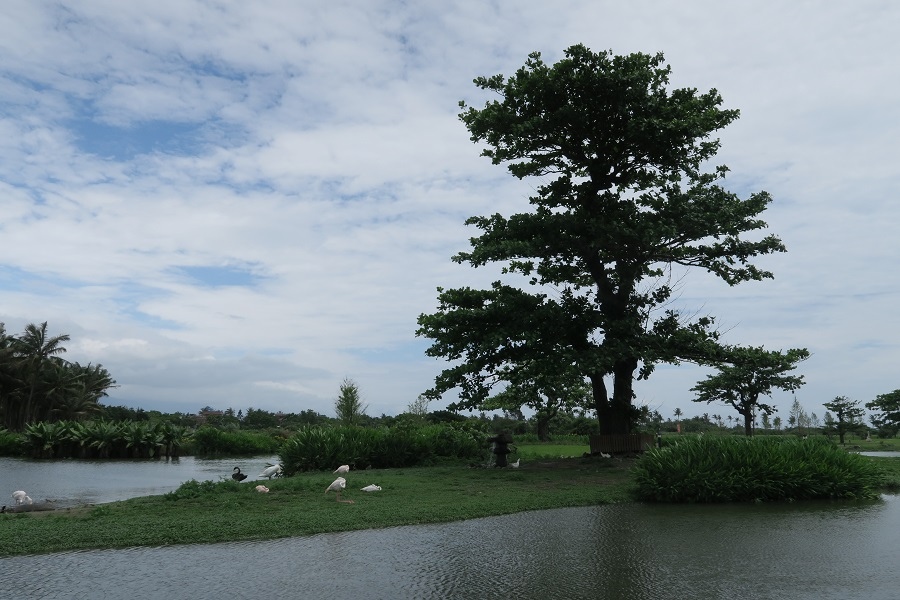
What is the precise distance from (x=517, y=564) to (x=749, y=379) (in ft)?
79.4

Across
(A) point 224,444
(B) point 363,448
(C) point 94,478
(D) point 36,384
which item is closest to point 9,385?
(D) point 36,384

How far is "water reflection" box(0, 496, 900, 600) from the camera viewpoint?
534 centimetres

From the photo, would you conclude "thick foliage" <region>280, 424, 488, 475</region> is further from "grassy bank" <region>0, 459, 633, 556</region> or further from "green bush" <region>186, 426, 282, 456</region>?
"green bush" <region>186, 426, 282, 456</region>

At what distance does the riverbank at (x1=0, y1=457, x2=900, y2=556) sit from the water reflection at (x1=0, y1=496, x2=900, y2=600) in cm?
44

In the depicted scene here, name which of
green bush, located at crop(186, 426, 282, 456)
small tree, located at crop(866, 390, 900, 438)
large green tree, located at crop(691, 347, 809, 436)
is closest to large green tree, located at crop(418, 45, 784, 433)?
large green tree, located at crop(691, 347, 809, 436)

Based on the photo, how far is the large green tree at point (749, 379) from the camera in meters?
14.8

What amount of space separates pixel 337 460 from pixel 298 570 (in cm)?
1102

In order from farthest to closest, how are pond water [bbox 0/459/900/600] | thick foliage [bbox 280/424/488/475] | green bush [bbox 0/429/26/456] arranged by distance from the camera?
green bush [bbox 0/429/26/456] < thick foliage [bbox 280/424/488/475] < pond water [bbox 0/459/900/600]

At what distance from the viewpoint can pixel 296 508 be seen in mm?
9414

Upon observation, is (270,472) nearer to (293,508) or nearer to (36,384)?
(293,508)

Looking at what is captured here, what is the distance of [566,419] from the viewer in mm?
42719

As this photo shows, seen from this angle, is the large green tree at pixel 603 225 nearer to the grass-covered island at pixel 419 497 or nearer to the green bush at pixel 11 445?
the grass-covered island at pixel 419 497

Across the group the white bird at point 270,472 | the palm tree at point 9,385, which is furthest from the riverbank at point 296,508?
the palm tree at point 9,385

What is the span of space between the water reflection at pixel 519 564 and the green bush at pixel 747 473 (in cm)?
165
